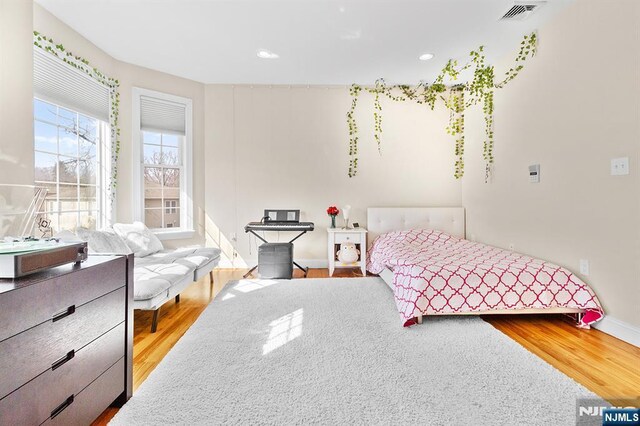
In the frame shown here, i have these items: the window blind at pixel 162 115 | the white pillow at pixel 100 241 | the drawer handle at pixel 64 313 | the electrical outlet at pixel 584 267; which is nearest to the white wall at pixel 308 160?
the window blind at pixel 162 115

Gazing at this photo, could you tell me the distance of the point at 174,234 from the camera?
13.3 ft

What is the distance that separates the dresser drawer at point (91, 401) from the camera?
110 centimetres

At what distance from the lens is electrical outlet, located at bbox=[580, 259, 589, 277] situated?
250 cm

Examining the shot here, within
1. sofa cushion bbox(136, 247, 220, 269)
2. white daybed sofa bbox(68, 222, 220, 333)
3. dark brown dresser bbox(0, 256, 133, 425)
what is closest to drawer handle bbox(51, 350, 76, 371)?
dark brown dresser bbox(0, 256, 133, 425)

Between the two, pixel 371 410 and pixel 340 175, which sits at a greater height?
pixel 340 175

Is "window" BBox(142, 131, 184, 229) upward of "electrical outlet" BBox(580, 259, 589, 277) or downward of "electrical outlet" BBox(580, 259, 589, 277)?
upward

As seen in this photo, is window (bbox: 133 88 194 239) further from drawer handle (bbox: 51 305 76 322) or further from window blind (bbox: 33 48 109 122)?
drawer handle (bbox: 51 305 76 322)

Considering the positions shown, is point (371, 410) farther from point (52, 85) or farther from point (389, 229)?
point (52, 85)

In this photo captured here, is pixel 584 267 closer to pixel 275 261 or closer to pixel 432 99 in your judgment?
pixel 432 99

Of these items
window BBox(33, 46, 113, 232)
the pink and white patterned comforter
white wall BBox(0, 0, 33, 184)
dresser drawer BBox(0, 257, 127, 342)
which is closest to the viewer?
dresser drawer BBox(0, 257, 127, 342)

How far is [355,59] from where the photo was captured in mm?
3574

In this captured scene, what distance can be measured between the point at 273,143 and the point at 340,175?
110 centimetres

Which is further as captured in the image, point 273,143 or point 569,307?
point 273,143

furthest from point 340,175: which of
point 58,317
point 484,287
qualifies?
point 58,317
